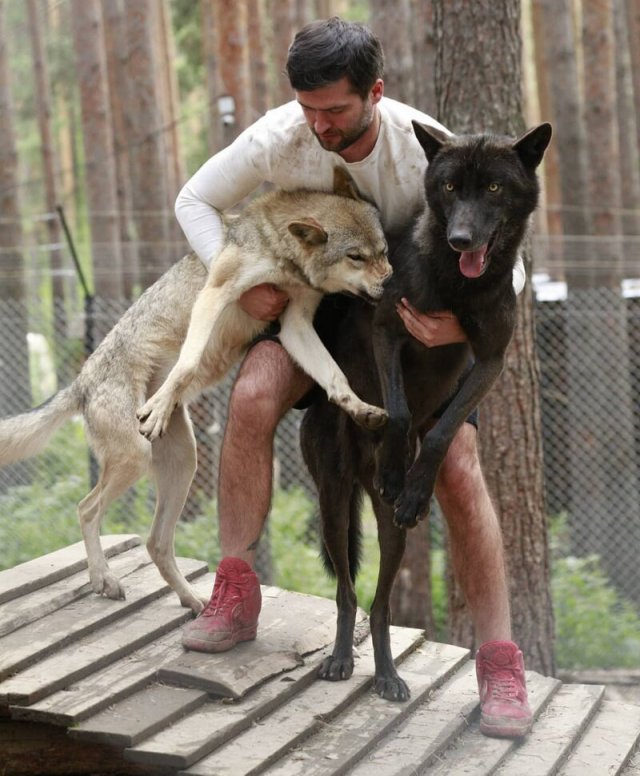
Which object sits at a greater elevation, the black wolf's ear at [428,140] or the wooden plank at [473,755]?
the black wolf's ear at [428,140]

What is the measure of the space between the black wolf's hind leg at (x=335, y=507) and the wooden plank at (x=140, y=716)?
0.59m

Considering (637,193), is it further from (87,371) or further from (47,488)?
(87,371)

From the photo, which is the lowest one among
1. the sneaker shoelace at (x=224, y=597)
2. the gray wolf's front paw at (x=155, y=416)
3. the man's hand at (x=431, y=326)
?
the sneaker shoelace at (x=224, y=597)

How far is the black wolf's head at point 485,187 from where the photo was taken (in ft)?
10.9

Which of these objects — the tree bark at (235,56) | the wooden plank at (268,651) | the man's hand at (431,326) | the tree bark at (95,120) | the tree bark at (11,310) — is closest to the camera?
the man's hand at (431,326)

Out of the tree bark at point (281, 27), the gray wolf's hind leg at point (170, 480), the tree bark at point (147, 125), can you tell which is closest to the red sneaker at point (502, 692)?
the gray wolf's hind leg at point (170, 480)

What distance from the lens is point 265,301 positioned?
12.6ft

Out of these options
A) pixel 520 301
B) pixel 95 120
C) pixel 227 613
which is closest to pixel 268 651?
pixel 227 613

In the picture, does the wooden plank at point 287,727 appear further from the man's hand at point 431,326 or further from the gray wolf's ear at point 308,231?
the gray wolf's ear at point 308,231

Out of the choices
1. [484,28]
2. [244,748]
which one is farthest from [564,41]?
[244,748]

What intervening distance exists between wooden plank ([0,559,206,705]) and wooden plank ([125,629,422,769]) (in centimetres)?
44

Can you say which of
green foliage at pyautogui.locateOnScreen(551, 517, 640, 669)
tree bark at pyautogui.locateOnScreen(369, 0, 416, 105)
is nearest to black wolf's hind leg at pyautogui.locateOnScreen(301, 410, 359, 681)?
green foliage at pyautogui.locateOnScreen(551, 517, 640, 669)

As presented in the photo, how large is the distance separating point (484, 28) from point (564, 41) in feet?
24.9

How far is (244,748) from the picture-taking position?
130 inches
